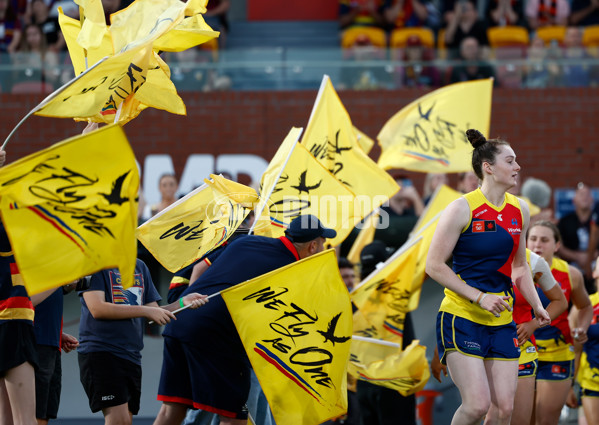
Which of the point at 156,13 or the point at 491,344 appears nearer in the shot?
the point at 491,344

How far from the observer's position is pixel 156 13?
20.4 ft

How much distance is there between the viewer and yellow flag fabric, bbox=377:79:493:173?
29.6 feet

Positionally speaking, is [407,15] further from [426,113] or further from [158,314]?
[158,314]

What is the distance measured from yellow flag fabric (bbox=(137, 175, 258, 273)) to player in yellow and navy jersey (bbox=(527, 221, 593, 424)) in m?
2.27

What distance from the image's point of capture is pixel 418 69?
12.0 m

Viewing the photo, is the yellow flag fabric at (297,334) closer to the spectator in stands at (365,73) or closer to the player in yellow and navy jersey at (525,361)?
the player in yellow and navy jersey at (525,361)

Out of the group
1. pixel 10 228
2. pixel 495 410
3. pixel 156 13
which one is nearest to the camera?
pixel 10 228

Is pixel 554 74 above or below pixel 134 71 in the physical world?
below

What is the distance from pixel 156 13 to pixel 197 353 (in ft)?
7.16

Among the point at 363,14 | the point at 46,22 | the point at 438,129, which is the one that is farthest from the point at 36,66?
the point at 363,14

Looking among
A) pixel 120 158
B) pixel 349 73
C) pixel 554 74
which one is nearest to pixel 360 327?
pixel 120 158

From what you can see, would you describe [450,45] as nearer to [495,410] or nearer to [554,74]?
[554,74]

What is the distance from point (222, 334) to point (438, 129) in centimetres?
389

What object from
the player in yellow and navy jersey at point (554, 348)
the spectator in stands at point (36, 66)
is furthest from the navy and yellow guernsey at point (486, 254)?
the spectator in stands at point (36, 66)
